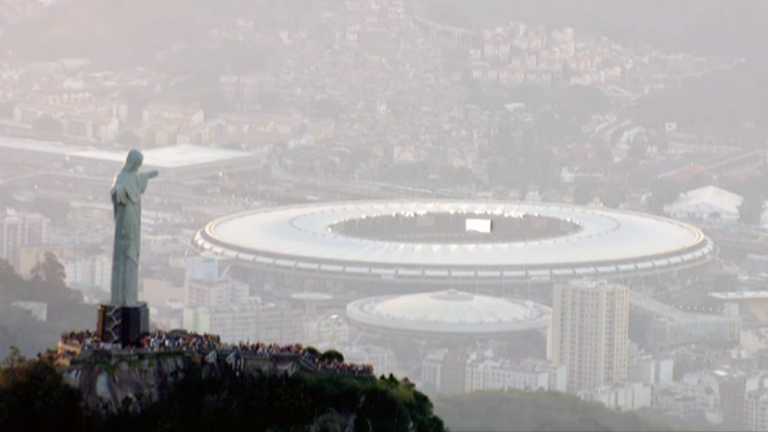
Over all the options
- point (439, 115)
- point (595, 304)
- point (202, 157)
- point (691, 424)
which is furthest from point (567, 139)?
point (691, 424)

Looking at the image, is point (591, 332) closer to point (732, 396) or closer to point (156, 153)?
point (732, 396)

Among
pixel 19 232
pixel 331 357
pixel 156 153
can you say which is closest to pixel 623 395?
pixel 19 232

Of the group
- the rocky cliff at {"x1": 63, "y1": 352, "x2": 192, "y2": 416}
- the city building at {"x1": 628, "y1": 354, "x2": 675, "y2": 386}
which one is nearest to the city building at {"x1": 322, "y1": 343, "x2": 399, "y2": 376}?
the city building at {"x1": 628, "y1": 354, "x2": 675, "y2": 386}

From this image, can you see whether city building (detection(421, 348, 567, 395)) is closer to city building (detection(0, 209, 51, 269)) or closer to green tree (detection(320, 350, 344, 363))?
city building (detection(0, 209, 51, 269))

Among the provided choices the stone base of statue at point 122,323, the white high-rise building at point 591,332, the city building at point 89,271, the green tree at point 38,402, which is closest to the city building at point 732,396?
the white high-rise building at point 591,332

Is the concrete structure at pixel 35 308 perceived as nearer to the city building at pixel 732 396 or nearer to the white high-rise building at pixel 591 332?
the white high-rise building at pixel 591 332

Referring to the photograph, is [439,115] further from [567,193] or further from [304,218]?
[304,218]
